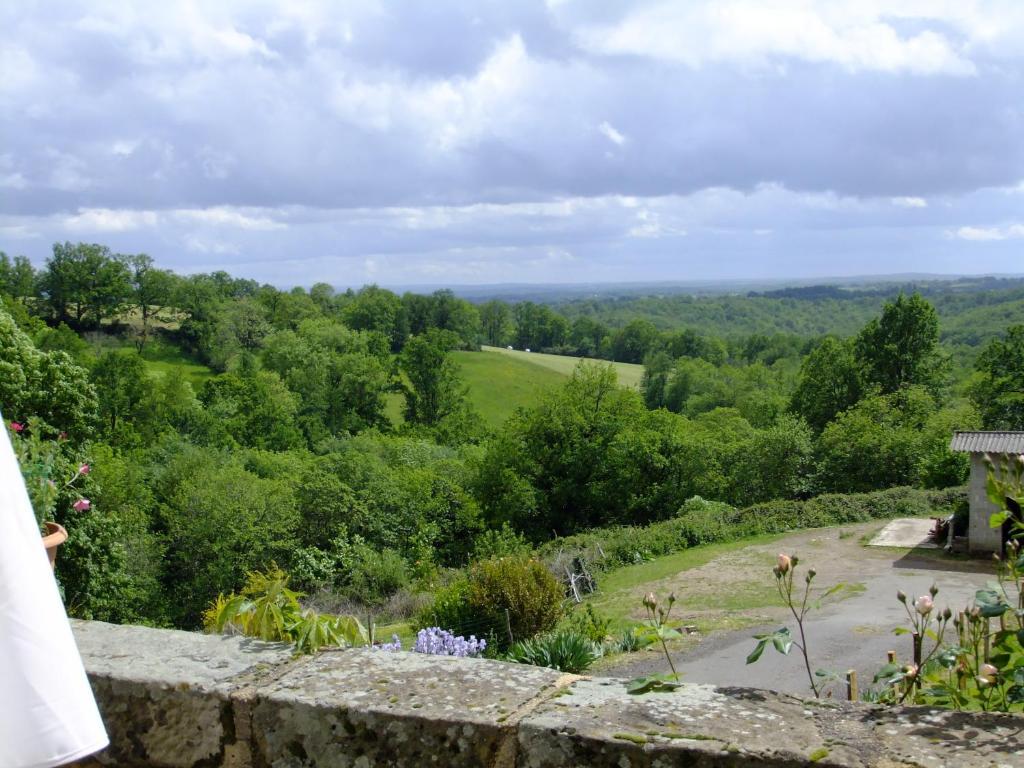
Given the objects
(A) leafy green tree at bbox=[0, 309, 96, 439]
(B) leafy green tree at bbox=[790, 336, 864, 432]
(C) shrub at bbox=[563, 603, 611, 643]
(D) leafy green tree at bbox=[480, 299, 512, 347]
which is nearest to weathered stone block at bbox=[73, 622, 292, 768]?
(C) shrub at bbox=[563, 603, 611, 643]

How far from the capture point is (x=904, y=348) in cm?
5244

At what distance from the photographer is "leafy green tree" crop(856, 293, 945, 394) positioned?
52.1 metres

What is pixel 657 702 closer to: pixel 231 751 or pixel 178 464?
pixel 231 751

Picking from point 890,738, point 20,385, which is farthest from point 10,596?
point 20,385

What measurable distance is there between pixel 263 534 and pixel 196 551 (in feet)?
8.92

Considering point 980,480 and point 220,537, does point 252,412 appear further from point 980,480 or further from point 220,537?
point 980,480

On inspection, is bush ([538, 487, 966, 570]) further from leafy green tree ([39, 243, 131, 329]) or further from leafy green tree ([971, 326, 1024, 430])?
leafy green tree ([39, 243, 131, 329])

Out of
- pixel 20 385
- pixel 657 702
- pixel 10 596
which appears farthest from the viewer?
pixel 20 385

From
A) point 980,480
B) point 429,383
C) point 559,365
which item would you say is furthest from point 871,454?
point 559,365

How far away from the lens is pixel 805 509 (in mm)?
30359

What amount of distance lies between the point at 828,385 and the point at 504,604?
40.5 meters

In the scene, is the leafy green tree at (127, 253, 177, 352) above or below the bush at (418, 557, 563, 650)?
above

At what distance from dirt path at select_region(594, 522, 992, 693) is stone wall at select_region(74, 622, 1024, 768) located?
7.10 metres

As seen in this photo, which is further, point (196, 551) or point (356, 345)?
point (356, 345)
